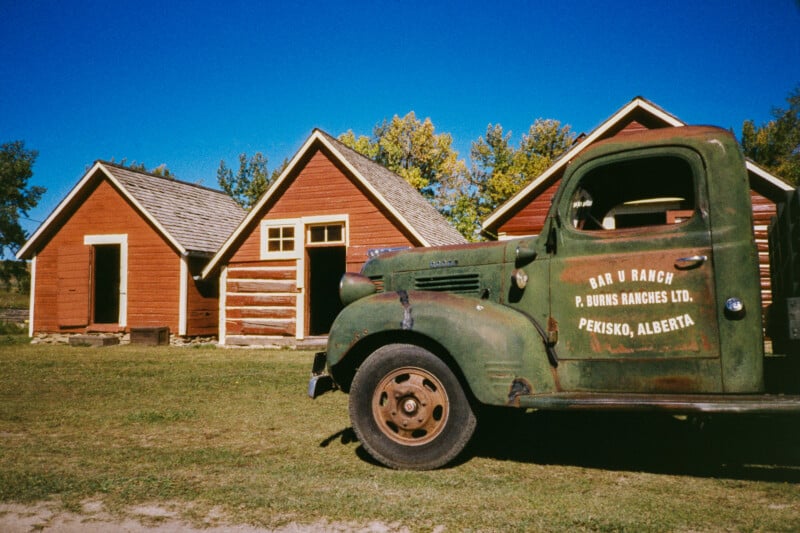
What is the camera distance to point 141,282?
18.3 metres

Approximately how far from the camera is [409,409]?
4.22 m

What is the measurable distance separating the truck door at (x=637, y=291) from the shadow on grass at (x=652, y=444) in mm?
779

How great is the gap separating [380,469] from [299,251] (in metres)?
12.5

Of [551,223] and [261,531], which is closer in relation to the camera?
[261,531]

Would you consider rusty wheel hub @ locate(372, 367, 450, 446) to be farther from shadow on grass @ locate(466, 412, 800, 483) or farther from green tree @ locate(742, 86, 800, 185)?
green tree @ locate(742, 86, 800, 185)

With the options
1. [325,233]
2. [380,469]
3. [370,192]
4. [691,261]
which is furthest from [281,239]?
[691,261]

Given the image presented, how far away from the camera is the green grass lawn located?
3266 millimetres

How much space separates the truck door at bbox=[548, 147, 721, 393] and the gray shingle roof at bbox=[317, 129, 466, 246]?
11.2 metres

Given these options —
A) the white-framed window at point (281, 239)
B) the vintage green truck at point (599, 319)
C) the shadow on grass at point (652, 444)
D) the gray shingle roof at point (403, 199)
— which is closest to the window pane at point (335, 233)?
the white-framed window at point (281, 239)

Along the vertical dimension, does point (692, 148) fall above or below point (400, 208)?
below

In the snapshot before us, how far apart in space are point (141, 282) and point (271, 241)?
4.71 m

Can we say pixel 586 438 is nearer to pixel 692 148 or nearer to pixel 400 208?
pixel 692 148

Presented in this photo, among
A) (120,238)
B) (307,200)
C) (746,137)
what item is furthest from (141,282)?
(746,137)

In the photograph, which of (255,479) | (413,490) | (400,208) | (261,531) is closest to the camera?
→ (261,531)
